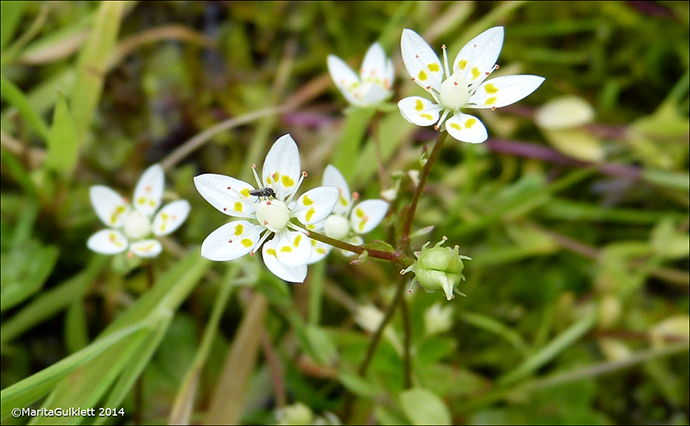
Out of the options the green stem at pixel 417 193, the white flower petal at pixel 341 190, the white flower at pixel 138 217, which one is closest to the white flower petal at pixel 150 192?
the white flower at pixel 138 217

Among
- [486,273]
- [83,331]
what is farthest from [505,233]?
[83,331]

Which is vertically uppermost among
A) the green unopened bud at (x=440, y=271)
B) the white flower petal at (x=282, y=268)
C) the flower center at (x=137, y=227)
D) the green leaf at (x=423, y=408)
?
the flower center at (x=137, y=227)

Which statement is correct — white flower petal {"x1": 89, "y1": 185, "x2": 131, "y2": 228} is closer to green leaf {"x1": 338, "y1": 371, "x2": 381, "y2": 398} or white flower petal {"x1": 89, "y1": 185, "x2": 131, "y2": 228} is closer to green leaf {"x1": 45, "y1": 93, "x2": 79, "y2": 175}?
green leaf {"x1": 45, "y1": 93, "x2": 79, "y2": 175}

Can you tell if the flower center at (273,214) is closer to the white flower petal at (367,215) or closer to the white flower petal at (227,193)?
the white flower petal at (227,193)

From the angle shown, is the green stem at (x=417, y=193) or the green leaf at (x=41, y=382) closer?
the green stem at (x=417, y=193)

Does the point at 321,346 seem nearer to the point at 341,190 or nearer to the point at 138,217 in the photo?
the point at 341,190

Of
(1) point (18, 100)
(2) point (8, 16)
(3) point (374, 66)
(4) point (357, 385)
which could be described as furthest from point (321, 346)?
(2) point (8, 16)

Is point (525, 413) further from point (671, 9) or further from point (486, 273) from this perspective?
point (671, 9)
